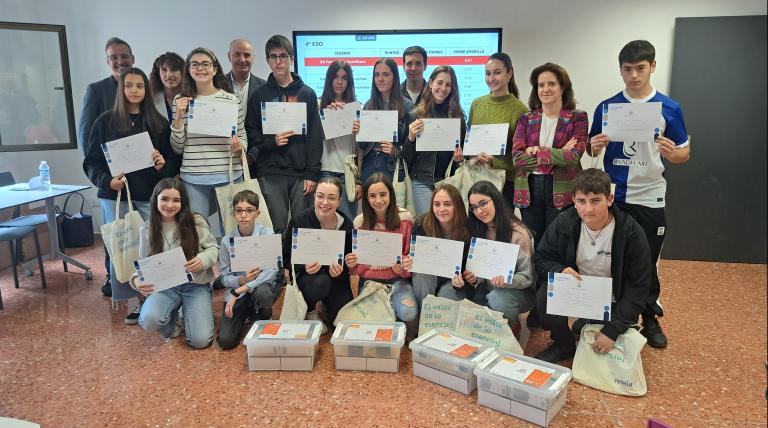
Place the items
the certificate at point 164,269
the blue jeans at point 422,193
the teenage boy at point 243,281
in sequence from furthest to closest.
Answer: the blue jeans at point 422,193
the teenage boy at point 243,281
the certificate at point 164,269

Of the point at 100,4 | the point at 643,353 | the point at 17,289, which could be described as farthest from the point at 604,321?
the point at 100,4

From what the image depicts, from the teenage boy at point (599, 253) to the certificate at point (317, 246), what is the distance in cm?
105

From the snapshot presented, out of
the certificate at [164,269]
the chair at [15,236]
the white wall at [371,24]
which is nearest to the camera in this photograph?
the certificate at [164,269]

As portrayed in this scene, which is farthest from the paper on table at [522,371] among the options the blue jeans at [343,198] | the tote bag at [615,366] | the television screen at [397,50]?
the television screen at [397,50]

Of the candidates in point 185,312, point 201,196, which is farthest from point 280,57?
point 185,312

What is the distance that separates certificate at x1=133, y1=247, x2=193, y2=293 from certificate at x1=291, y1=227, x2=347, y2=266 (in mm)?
599

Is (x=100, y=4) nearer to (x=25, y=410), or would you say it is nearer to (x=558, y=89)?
(x=25, y=410)

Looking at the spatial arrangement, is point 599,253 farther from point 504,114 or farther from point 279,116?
point 279,116

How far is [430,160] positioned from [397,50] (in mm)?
1548

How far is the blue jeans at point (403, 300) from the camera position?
2.81 meters

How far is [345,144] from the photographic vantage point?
334cm

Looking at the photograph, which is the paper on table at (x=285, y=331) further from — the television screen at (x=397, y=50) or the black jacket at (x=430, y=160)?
the television screen at (x=397, y=50)

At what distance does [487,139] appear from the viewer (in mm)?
3064

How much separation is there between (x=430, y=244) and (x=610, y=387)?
1.07 meters
